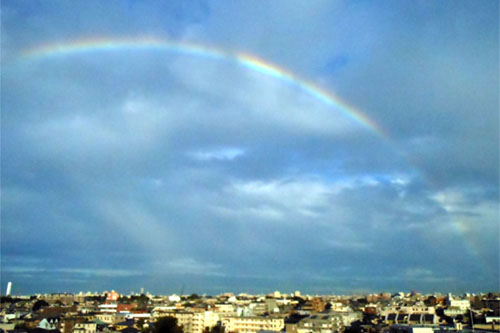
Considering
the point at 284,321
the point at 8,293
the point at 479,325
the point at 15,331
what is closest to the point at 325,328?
the point at 284,321

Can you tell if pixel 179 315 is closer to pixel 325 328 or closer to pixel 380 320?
pixel 325 328

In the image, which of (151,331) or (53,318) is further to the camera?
(53,318)

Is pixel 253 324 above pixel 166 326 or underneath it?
underneath

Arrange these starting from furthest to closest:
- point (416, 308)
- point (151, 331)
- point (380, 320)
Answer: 1. point (416, 308)
2. point (380, 320)
3. point (151, 331)

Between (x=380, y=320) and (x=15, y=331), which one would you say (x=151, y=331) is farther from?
(x=380, y=320)

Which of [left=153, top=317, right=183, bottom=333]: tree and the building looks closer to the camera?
[left=153, top=317, right=183, bottom=333]: tree

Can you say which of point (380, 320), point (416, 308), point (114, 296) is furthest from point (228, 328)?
point (114, 296)

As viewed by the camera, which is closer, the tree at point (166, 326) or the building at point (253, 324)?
the tree at point (166, 326)

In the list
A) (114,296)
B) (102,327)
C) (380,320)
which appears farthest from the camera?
(114,296)

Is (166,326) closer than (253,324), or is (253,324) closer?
(166,326)
